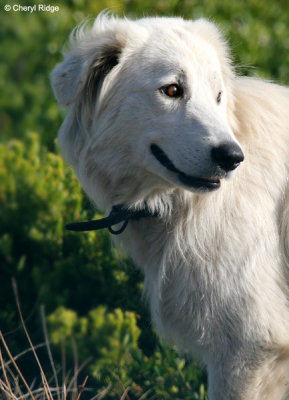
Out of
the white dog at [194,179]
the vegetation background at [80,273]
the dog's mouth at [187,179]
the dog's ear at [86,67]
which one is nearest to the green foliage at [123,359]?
the vegetation background at [80,273]

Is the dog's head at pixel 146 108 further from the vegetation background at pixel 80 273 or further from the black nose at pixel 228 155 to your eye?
the vegetation background at pixel 80 273

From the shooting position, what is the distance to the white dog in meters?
2.98

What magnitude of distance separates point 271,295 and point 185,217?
0.58 metres

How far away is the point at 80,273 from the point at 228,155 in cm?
252

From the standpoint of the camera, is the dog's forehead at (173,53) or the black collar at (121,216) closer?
the dog's forehead at (173,53)

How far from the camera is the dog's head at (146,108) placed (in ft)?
9.66

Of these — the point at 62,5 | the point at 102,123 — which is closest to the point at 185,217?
the point at 102,123

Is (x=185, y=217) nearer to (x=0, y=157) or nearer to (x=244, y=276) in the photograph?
(x=244, y=276)

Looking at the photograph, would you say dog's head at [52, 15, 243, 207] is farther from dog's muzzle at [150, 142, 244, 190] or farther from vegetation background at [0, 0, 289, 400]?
vegetation background at [0, 0, 289, 400]

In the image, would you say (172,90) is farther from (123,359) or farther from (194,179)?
(123,359)

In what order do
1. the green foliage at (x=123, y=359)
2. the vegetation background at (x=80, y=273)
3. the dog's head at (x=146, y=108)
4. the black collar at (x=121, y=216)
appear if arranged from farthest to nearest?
the vegetation background at (x=80, y=273)
the green foliage at (x=123, y=359)
the black collar at (x=121, y=216)
the dog's head at (x=146, y=108)

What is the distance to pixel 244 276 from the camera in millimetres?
2996

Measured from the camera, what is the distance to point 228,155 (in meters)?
2.83

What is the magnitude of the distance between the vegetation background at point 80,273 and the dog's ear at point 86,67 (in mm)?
694
